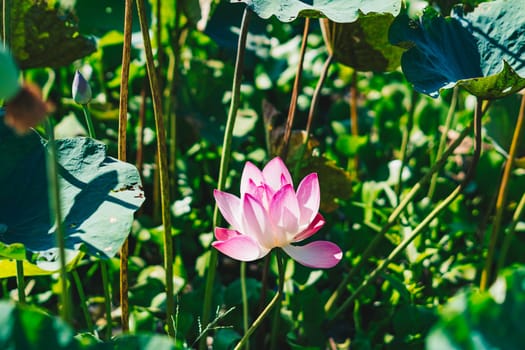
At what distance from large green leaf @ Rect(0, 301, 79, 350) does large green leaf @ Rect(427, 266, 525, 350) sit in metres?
0.32

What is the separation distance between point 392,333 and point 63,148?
30.8 inches

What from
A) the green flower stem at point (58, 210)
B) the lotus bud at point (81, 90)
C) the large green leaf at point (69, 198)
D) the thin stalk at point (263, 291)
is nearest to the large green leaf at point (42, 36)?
the large green leaf at point (69, 198)

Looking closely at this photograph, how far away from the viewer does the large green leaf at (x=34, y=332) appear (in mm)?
672

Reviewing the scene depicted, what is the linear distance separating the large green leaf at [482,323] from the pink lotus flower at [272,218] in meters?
0.33

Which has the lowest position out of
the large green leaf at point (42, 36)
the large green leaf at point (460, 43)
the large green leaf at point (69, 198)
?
the large green leaf at point (69, 198)

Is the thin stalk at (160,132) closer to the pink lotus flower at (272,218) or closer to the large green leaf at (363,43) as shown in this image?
the pink lotus flower at (272,218)

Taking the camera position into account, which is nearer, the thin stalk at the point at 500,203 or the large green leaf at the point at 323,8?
the large green leaf at the point at 323,8

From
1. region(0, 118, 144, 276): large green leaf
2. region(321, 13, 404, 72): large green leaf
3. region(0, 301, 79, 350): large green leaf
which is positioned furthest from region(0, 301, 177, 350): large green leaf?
region(321, 13, 404, 72): large green leaf

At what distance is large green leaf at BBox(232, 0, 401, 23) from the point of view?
1086 mm

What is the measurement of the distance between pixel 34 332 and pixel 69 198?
0.42 m

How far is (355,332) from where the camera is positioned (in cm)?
159

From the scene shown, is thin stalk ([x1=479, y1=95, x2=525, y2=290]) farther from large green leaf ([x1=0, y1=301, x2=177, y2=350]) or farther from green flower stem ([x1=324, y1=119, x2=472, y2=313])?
large green leaf ([x1=0, y1=301, x2=177, y2=350])

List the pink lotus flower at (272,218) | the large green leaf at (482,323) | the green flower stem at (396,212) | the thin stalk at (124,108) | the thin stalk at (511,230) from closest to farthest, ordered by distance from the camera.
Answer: the large green leaf at (482,323) → the pink lotus flower at (272,218) → the thin stalk at (124,108) → the green flower stem at (396,212) → the thin stalk at (511,230)

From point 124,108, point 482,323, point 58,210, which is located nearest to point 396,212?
point 124,108
